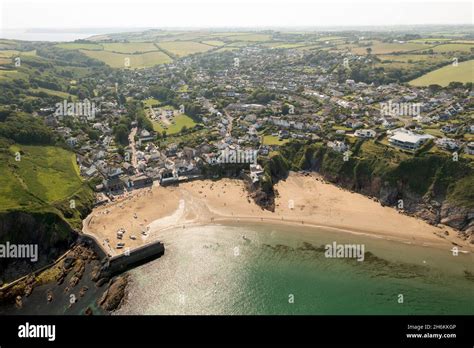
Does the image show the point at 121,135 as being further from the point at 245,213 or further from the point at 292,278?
the point at 292,278

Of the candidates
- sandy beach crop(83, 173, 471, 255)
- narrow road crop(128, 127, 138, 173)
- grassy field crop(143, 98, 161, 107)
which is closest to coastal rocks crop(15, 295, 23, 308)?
sandy beach crop(83, 173, 471, 255)

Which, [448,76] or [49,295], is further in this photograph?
[448,76]

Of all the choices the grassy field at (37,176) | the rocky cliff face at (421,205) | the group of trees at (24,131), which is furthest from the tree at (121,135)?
the rocky cliff face at (421,205)

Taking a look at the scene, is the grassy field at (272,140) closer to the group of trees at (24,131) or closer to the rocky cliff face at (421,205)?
the rocky cliff face at (421,205)

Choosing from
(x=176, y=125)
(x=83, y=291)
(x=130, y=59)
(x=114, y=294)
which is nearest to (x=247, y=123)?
(x=176, y=125)

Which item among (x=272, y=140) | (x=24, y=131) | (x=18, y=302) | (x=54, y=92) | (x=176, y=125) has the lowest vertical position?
(x=18, y=302)

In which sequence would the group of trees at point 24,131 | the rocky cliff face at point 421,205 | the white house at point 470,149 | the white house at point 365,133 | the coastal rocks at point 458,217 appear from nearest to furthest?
the coastal rocks at point 458,217, the rocky cliff face at point 421,205, the white house at point 470,149, the white house at point 365,133, the group of trees at point 24,131

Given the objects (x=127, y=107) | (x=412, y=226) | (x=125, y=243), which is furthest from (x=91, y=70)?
(x=412, y=226)
